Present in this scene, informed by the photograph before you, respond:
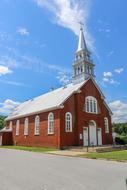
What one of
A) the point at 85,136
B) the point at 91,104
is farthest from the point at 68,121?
the point at 91,104

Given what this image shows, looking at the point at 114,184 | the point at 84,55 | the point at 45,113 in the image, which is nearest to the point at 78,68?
the point at 84,55

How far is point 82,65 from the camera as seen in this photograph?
32219 millimetres

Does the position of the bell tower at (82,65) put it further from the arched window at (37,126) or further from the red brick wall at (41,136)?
the arched window at (37,126)

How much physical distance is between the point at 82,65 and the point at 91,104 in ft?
19.2

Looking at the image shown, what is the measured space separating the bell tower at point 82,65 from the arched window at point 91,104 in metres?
2.94

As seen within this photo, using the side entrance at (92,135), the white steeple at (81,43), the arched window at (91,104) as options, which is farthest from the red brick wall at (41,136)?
the white steeple at (81,43)

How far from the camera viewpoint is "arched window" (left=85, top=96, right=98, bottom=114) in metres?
30.0

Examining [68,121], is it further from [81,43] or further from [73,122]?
[81,43]

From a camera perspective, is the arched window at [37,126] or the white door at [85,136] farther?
the arched window at [37,126]

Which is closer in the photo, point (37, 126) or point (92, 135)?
point (92, 135)

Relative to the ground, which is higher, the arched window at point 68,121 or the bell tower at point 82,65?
the bell tower at point 82,65

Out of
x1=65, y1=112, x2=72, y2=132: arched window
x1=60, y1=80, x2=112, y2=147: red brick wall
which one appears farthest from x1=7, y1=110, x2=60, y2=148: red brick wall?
x1=65, y1=112, x2=72, y2=132: arched window

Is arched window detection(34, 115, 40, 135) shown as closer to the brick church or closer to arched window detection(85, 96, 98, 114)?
the brick church

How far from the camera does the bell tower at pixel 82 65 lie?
31.9 m
